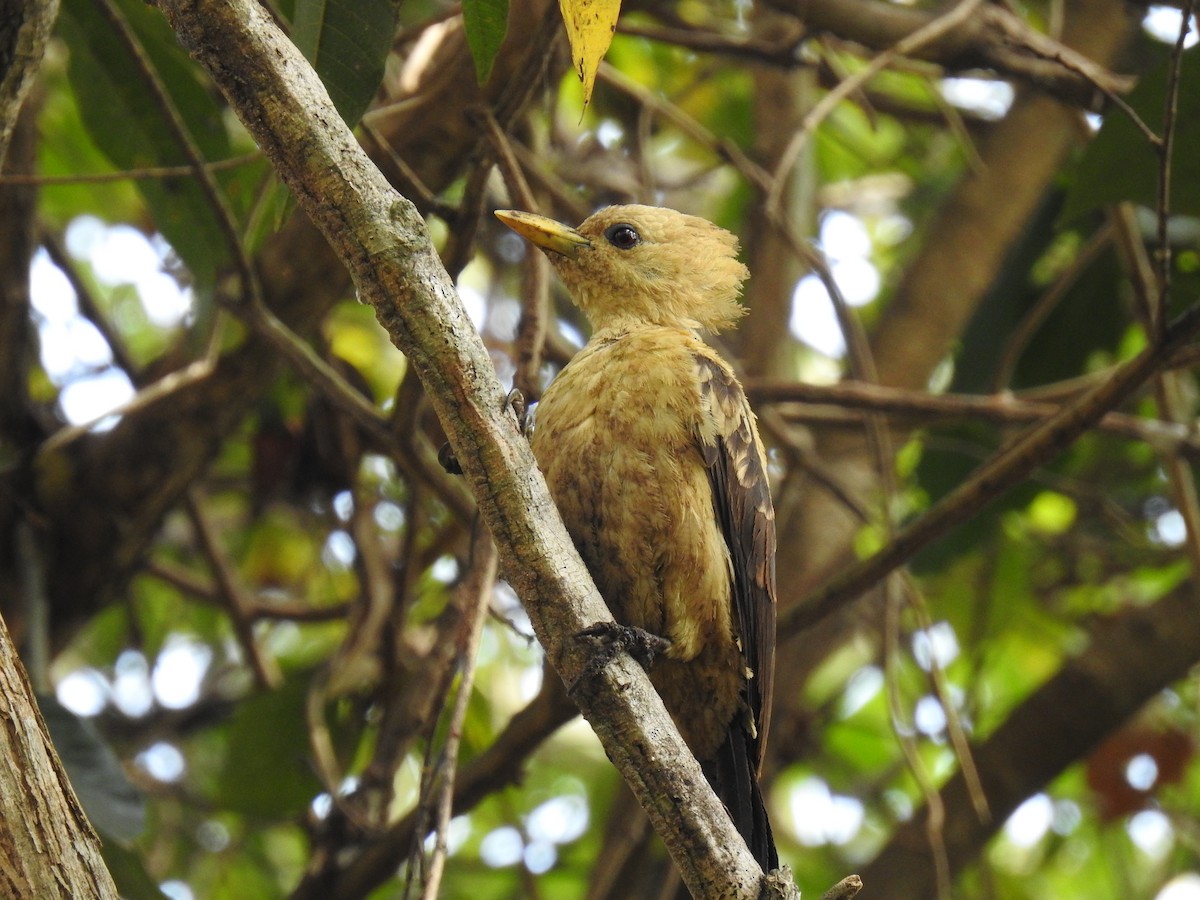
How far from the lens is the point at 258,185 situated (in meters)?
3.94

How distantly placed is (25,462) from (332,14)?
1.81m

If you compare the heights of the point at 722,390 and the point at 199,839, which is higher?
the point at 199,839

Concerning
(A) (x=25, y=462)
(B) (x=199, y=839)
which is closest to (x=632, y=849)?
(B) (x=199, y=839)

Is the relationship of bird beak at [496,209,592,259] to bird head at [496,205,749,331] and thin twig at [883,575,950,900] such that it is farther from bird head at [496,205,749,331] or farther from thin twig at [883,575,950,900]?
thin twig at [883,575,950,900]

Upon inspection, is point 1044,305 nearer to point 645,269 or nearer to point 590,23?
point 645,269

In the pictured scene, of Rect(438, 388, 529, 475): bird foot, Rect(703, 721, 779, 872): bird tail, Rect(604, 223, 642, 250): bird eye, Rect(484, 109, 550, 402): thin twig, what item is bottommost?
Rect(703, 721, 779, 872): bird tail

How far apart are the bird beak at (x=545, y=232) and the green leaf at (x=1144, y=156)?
1.32m

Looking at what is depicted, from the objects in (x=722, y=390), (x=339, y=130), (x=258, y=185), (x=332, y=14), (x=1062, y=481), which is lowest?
(x=339, y=130)

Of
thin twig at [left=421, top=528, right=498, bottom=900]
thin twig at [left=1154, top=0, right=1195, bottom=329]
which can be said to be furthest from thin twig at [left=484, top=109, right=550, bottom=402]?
thin twig at [left=1154, top=0, right=1195, bottom=329]

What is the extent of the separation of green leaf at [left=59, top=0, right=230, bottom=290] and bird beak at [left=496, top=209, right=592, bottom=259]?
0.90m

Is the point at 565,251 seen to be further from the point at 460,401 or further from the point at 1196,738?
the point at 1196,738

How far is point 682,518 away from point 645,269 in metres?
0.97

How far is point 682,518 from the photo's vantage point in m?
2.91

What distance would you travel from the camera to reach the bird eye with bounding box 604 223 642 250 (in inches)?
142
